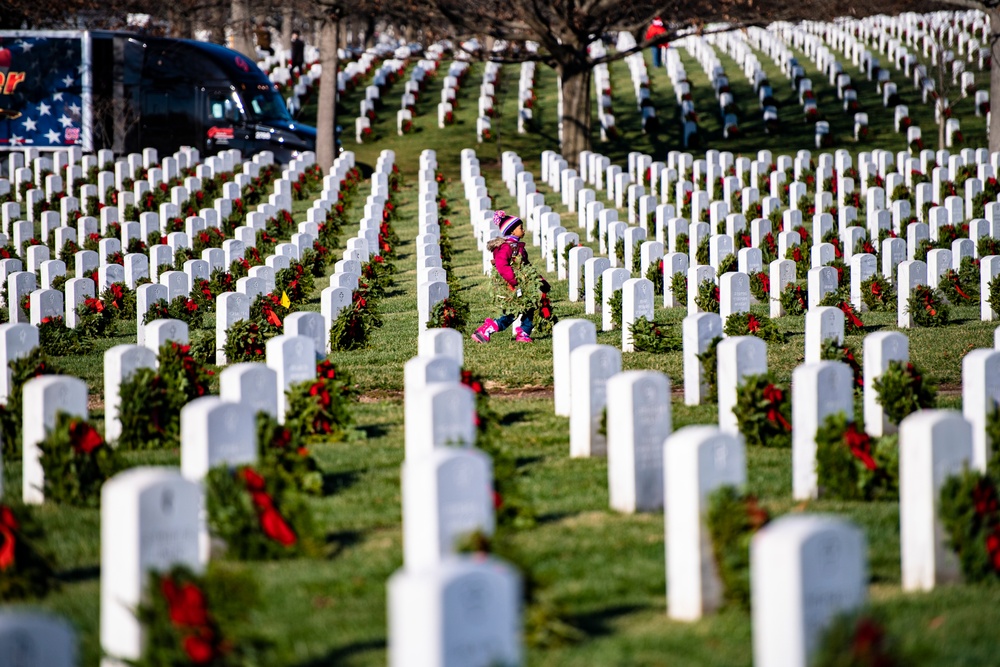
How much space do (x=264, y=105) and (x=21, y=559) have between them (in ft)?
78.4

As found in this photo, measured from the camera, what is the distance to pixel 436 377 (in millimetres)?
7887

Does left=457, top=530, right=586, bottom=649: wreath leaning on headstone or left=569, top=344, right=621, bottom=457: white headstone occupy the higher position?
left=569, top=344, right=621, bottom=457: white headstone

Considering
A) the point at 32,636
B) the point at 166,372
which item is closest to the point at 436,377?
the point at 166,372

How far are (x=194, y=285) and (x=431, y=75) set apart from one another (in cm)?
2785

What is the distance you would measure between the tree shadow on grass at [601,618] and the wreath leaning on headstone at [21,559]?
225cm

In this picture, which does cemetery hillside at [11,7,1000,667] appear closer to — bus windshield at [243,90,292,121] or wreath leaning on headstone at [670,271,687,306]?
wreath leaning on headstone at [670,271,687,306]

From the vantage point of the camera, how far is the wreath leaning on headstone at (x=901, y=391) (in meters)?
8.62

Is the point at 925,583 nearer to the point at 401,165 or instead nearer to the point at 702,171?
the point at 702,171

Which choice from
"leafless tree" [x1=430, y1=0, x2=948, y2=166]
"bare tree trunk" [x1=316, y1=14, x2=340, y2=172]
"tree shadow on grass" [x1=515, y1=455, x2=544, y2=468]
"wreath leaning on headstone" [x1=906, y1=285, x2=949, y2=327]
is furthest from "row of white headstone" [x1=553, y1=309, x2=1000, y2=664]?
"bare tree trunk" [x1=316, y1=14, x2=340, y2=172]

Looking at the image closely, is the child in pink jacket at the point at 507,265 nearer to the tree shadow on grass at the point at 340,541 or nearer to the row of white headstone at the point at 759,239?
the row of white headstone at the point at 759,239

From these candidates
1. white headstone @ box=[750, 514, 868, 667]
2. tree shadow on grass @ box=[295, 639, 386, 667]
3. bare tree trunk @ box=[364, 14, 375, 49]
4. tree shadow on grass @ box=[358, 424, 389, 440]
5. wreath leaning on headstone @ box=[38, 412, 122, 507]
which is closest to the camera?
→ white headstone @ box=[750, 514, 868, 667]

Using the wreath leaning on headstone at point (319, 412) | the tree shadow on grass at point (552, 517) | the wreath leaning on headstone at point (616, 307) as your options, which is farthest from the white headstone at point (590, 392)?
the wreath leaning on headstone at point (616, 307)

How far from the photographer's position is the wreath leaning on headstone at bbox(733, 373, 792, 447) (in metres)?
8.44

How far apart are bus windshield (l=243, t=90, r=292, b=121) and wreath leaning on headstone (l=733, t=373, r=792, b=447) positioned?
21367 mm
